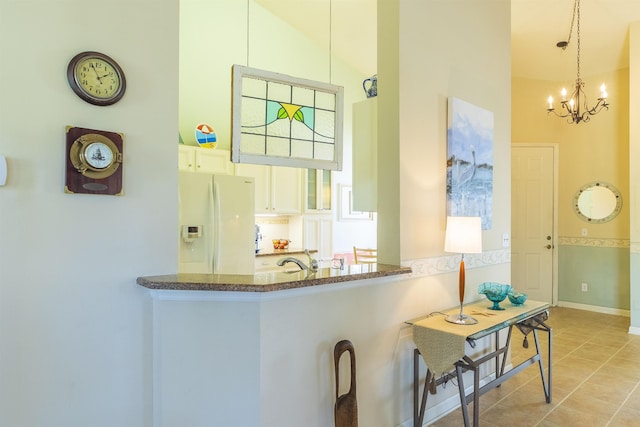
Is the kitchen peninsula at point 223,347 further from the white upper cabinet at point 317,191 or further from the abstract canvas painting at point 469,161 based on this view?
the white upper cabinet at point 317,191

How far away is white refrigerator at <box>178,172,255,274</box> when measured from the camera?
3516 mm

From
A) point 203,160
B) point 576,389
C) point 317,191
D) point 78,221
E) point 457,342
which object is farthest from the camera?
point 317,191

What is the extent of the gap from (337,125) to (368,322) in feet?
3.95

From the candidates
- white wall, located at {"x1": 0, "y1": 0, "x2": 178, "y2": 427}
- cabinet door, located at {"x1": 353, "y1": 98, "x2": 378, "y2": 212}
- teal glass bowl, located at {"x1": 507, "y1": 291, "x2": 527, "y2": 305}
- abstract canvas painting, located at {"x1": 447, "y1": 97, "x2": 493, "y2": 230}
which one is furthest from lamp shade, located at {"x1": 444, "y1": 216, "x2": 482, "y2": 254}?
white wall, located at {"x1": 0, "y1": 0, "x2": 178, "y2": 427}

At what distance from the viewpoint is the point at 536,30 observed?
4625mm

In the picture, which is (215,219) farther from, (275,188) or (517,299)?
(517,299)

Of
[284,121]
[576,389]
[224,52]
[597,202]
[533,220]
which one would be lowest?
[576,389]

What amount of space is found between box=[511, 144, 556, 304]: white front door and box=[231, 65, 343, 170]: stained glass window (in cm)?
435

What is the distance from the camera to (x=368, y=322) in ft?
7.36

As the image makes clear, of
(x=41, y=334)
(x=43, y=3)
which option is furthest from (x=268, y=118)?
(x=41, y=334)

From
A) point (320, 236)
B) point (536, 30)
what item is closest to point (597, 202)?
point (536, 30)

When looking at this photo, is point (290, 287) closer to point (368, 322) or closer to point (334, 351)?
point (334, 351)

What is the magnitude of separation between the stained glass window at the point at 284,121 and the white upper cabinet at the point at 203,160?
238 cm

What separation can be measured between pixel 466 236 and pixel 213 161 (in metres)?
3.41
